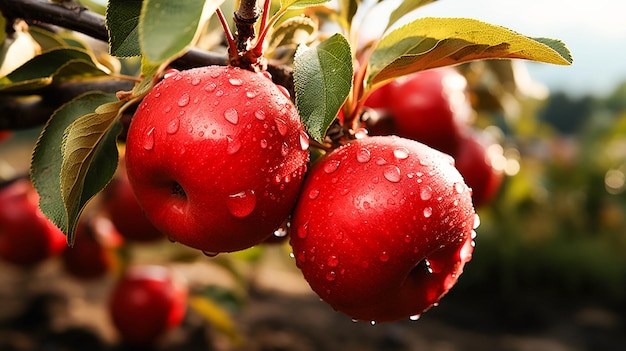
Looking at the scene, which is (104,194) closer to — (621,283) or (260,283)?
(260,283)

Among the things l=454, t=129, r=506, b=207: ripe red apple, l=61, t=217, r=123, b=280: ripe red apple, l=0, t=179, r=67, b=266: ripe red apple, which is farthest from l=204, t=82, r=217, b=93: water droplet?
l=61, t=217, r=123, b=280: ripe red apple

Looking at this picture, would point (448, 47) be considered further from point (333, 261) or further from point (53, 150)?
point (53, 150)

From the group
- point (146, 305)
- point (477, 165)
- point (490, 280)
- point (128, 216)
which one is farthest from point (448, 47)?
point (490, 280)

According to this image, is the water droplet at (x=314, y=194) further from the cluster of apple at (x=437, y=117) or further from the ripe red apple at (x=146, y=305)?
the ripe red apple at (x=146, y=305)

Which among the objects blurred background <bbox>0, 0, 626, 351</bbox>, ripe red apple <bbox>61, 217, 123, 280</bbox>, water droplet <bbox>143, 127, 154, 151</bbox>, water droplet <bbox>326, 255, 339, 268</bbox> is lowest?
blurred background <bbox>0, 0, 626, 351</bbox>

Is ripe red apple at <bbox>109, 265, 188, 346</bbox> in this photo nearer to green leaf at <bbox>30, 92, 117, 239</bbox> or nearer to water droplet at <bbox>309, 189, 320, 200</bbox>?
green leaf at <bbox>30, 92, 117, 239</bbox>

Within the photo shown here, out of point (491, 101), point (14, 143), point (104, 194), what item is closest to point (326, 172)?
point (491, 101)
